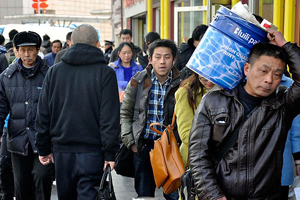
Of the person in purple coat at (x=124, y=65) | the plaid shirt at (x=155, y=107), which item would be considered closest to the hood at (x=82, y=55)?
the plaid shirt at (x=155, y=107)

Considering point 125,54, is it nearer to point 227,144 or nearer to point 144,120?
point 144,120

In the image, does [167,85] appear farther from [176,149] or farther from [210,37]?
[210,37]

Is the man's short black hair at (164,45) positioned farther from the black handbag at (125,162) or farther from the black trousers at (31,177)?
the black trousers at (31,177)

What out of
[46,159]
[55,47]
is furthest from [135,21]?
[46,159]

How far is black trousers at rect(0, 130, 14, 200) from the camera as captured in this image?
5723 mm

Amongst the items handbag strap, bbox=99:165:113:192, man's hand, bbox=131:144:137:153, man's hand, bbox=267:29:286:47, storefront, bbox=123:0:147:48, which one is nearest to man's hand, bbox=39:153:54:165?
handbag strap, bbox=99:165:113:192

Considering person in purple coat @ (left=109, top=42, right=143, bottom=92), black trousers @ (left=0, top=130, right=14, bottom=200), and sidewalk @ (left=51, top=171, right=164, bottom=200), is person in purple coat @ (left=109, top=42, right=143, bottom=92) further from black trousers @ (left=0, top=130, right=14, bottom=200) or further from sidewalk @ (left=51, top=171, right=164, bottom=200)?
black trousers @ (left=0, top=130, right=14, bottom=200)

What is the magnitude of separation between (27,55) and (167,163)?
2015 millimetres

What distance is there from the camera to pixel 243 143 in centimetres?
295

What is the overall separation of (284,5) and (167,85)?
11.6 ft

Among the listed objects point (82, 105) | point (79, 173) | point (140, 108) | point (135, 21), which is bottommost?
point (79, 173)

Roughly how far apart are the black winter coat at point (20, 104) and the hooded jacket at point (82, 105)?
2.49ft

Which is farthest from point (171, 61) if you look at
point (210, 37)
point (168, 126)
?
point (210, 37)

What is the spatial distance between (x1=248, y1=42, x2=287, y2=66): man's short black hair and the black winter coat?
9.31ft
